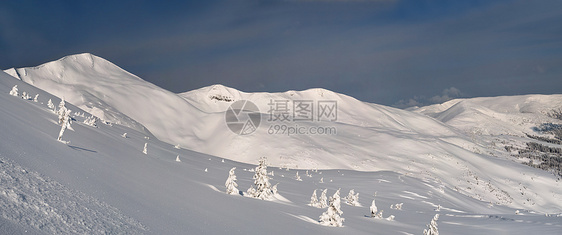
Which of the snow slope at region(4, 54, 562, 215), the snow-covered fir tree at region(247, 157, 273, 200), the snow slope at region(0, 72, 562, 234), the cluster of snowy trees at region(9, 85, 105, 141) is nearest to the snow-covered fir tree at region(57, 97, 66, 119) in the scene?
the cluster of snowy trees at region(9, 85, 105, 141)

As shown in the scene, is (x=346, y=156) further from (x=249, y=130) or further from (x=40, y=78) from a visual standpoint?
(x=40, y=78)

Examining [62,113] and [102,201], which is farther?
[62,113]

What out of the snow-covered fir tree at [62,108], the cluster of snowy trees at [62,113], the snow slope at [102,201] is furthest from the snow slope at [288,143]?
the snow slope at [102,201]

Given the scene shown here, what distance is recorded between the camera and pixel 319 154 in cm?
6506

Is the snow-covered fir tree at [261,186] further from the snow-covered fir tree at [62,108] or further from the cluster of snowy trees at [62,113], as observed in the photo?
the snow-covered fir tree at [62,108]

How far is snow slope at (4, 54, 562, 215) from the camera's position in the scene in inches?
2485

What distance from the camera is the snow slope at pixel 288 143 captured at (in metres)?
63.1

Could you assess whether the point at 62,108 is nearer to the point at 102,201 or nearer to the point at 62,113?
the point at 62,113

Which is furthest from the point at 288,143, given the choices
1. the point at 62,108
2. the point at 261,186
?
the point at 62,108

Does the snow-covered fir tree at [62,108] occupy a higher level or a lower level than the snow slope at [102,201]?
higher

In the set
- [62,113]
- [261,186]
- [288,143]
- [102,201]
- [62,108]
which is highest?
[288,143]

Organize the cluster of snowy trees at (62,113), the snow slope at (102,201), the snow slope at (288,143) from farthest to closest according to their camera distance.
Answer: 1. the snow slope at (288,143)
2. the cluster of snowy trees at (62,113)
3. the snow slope at (102,201)

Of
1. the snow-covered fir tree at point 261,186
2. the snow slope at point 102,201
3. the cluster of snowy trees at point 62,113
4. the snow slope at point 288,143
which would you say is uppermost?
the snow slope at point 288,143

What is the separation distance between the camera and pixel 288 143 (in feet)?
230
